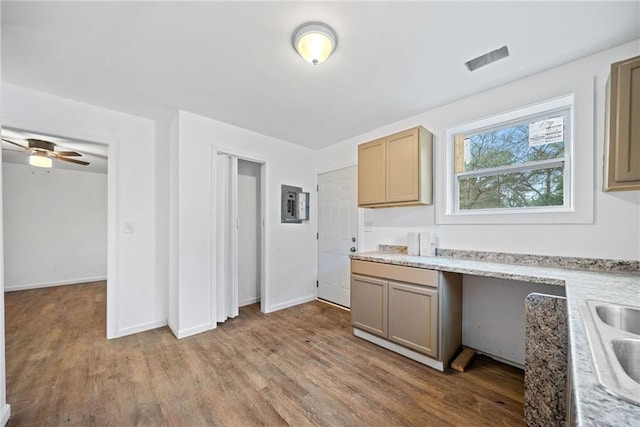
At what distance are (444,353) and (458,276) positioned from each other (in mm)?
694

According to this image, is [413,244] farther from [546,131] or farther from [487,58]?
[487,58]

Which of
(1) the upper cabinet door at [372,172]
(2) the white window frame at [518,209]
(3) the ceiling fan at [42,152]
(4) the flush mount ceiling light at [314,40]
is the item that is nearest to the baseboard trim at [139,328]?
(3) the ceiling fan at [42,152]

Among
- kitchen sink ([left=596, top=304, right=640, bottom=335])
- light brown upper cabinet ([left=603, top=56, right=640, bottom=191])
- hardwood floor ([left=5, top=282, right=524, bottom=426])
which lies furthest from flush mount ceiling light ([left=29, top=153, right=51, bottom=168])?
light brown upper cabinet ([left=603, top=56, right=640, bottom=191])

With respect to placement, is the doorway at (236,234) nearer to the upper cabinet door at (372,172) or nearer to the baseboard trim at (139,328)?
the baseboard trim at (139,328)

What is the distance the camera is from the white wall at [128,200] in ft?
8.54

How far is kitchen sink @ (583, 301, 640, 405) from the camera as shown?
22.4 inches

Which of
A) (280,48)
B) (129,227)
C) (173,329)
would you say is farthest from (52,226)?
(280,48)

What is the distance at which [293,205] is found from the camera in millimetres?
3906

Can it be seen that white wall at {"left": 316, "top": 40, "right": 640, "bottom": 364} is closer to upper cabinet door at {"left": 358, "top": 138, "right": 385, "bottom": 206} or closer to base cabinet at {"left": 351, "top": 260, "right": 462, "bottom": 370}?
base cabinet at {"left": 351, "top": 260, "right": 462, "bottom": 370}

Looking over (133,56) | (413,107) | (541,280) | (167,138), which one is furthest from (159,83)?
(541,280)

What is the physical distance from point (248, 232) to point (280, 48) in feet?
8.95

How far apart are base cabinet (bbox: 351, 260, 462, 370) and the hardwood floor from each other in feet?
0.49

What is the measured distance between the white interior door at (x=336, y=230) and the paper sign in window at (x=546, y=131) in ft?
6.43

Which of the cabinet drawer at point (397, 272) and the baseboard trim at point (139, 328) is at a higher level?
the cabinet drawer at point (397, 272)
